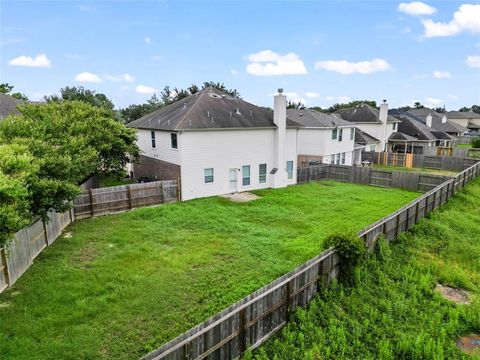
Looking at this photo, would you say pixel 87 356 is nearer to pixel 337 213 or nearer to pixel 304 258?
pixel 304 258

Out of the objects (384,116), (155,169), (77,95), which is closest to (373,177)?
(384,116)

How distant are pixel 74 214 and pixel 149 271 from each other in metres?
7.44

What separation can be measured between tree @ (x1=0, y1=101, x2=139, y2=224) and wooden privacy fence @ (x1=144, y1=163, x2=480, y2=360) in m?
4.51

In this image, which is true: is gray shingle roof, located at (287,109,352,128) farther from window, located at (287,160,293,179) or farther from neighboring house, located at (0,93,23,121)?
neighboring house, located at (0,93,23,121)

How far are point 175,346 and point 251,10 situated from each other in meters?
23.4

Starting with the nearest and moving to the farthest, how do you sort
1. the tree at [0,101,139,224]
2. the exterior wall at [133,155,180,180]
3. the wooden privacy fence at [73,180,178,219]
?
the tree at [0,101,139,224] < the wooden privacy fence at [73,180,178,219] < the exterior wall at [133,155,180,180]

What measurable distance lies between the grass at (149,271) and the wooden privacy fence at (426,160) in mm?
19282

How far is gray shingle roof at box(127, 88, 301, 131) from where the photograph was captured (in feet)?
68.3

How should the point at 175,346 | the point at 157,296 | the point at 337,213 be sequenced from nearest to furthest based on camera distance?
the point at 175,346
the point at 157,296
the point at 337,213

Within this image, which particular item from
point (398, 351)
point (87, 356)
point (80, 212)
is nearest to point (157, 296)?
point (87, 356)

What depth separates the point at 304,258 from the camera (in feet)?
38.7

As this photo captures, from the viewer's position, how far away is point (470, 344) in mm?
7832

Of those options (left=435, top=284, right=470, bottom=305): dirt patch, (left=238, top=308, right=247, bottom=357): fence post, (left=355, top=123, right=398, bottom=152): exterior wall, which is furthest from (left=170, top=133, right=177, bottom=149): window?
(left=355, top=123, right=398, bottom=152): exterior wall

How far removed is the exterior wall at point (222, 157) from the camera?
20266 millimetres
